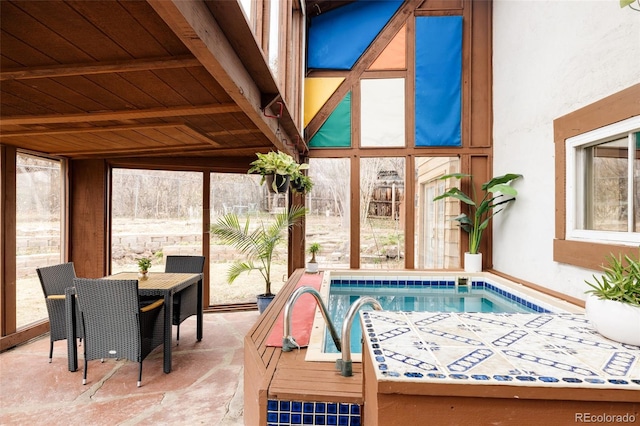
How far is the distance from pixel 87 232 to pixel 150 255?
0.91 meters

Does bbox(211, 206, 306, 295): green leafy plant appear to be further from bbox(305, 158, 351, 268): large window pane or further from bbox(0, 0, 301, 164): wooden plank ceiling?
bbox(0, 0, 301, 164): wooden plank ceiling

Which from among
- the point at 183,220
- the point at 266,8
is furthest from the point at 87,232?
the point at 266,8

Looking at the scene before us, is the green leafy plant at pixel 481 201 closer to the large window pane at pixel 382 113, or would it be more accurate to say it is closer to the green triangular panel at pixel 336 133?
the large window pane at pixel 382 113

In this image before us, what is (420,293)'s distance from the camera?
4.68 m

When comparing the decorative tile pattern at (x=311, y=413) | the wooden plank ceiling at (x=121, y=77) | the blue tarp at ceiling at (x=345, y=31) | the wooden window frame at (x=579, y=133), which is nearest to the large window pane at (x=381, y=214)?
the blue tarp at ceiling at (x=345, y=31)

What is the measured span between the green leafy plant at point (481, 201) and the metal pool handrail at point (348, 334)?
139 inches

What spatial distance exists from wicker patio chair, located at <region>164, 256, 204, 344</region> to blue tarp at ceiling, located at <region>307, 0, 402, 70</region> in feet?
11.5

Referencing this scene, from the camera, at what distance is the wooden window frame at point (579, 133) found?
2707 mm

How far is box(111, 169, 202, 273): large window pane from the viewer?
5113 millimetres

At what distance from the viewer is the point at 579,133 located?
3230 mm

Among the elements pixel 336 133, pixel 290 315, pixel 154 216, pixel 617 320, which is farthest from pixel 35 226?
pixel 617 320

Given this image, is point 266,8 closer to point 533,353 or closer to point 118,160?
point 533,353

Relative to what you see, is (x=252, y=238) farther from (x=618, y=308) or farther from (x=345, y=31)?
(x=618, y=308)

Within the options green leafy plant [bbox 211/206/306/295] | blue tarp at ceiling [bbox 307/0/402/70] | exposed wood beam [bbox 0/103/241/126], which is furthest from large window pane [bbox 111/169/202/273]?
blue tarp at ceiling [bbox 307/0/402/70]
